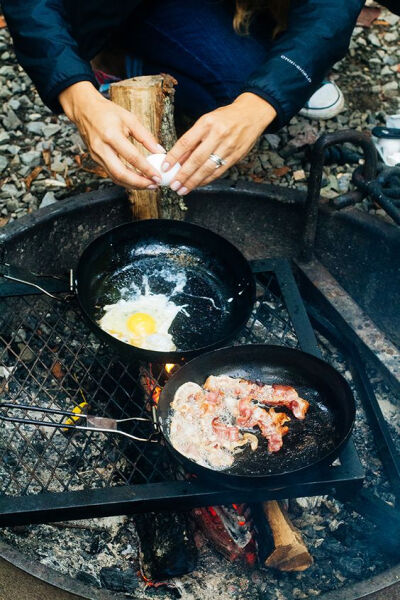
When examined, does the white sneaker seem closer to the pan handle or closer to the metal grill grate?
the metal grill grate

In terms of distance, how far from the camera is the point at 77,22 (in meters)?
3.27

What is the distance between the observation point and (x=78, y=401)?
3.01 m

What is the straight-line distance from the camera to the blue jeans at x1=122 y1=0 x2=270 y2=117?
367 cm

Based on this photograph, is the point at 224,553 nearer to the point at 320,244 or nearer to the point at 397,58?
the point at 320,244

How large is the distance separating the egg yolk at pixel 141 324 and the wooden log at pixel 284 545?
88 centimetres

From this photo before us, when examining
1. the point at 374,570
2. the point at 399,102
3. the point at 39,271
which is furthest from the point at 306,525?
the point at 399,102

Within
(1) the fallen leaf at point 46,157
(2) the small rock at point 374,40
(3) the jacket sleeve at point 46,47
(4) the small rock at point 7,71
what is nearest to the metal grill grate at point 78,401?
(3) the jacket sleeve at point 46,47

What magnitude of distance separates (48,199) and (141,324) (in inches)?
60.0

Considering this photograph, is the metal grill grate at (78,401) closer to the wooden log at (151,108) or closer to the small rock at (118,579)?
the small rock at (118,579)

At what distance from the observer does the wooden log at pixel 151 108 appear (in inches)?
118

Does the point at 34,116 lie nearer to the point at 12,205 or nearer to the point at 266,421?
the point at 12,205

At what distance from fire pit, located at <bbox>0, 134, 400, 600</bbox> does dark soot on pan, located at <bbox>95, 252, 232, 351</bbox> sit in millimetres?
208

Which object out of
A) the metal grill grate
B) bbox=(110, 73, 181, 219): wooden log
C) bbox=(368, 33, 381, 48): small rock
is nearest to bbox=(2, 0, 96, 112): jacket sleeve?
bbox=(110, 73, 181, 219): wooden log

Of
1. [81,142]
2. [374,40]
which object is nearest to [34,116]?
[81,142]
